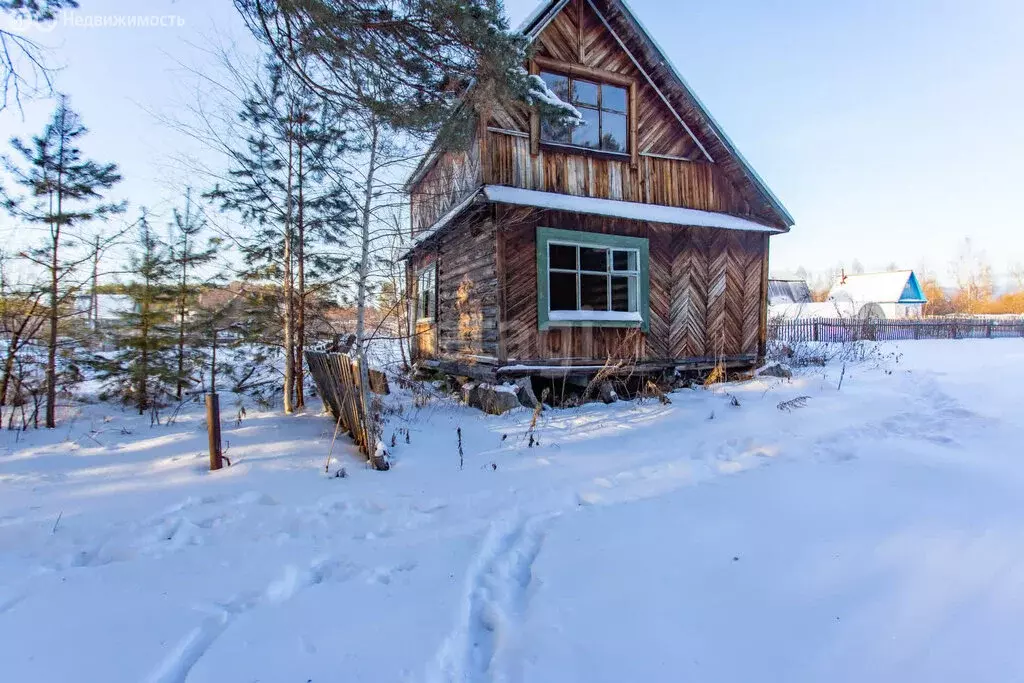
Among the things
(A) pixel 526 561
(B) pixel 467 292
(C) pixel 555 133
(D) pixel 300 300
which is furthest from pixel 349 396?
(C) pixel 555 133

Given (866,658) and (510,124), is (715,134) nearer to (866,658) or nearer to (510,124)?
(510,124)

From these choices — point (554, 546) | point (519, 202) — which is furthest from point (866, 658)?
point (519, 202)

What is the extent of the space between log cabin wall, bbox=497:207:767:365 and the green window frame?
145 millimetres

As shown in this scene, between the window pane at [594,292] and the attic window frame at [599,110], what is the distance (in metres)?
2.40

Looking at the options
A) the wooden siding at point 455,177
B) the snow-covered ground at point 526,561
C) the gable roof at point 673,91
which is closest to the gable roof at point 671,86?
the gable roof at point 673,91

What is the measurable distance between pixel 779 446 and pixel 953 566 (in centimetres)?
243

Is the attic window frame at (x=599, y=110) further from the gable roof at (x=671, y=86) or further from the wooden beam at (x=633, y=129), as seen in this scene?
the gable roof at (x=671, y=86)

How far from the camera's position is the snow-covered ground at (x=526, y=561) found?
6.59 ft

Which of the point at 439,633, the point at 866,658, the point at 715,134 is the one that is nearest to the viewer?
the point at 866,658

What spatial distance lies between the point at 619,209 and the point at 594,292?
68.8 inches

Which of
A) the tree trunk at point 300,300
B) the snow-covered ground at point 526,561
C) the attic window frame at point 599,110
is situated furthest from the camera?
the attic window frame at point 599,110

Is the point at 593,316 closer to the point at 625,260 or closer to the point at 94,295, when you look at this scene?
the point at 625,260

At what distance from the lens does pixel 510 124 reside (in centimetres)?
826

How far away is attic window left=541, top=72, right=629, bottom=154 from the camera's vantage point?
8727 mm
